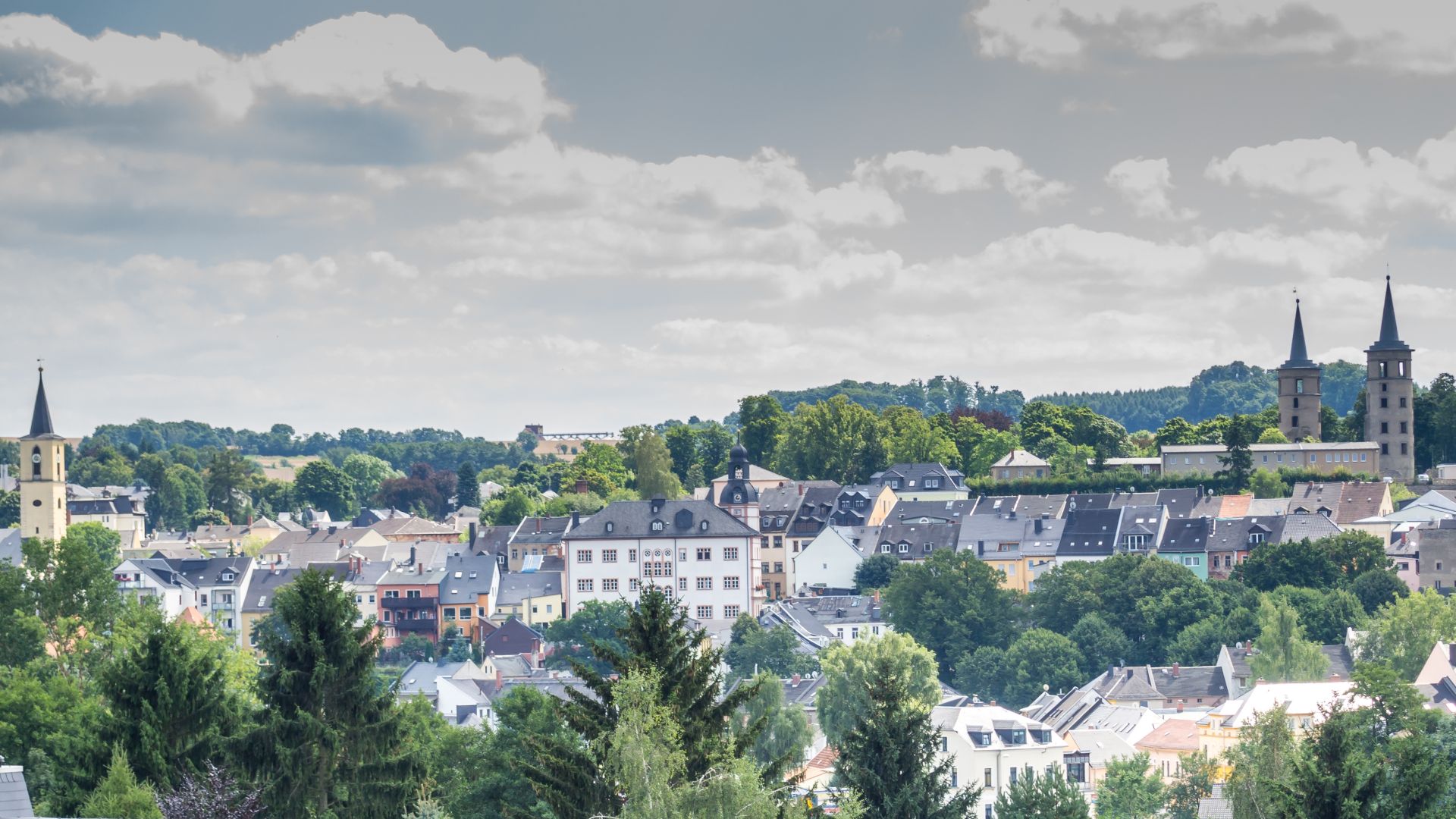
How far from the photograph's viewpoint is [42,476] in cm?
13000

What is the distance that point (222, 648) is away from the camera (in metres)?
64.6

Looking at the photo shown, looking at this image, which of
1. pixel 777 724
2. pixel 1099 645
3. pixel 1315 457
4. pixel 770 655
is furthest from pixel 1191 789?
pixel 1315 457

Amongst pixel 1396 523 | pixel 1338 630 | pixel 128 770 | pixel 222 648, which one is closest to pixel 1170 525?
pixel 1396 523

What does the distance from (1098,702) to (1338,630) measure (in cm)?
1443

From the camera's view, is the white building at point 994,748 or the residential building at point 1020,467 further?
the residential building at point 1020,467

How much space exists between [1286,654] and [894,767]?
204ft

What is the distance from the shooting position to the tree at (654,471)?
152375 millimetres

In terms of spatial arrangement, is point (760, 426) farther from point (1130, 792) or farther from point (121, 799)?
point (121, 799)

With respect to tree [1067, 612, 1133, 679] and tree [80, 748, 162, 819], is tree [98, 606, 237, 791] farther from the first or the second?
tree [1067, 612, 1133, 679]

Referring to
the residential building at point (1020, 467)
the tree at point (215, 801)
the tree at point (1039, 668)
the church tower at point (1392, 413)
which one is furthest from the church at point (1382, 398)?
the tree at point (215, 801)

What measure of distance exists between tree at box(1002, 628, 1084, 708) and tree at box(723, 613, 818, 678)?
8.76 meters

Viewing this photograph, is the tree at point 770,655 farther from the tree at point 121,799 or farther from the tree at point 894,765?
the tree at point 121,799

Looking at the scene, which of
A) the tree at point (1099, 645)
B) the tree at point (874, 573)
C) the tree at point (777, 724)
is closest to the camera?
the tree at point (777, 724)

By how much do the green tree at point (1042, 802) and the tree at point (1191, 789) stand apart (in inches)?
433
